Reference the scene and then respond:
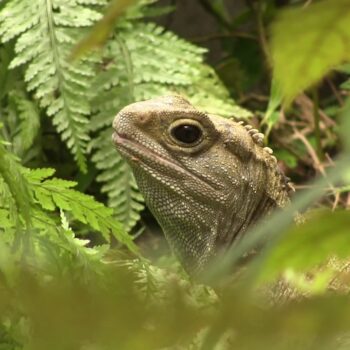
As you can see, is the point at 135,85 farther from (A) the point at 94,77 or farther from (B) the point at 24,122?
(B) the point at 24,122

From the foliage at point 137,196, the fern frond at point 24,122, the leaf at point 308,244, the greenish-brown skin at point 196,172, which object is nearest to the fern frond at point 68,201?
the foliage at point 137,196

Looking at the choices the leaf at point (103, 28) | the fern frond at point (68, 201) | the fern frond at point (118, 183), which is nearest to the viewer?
the leaf at point (103, 28)

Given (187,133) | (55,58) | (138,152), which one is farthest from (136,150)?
(55,58)

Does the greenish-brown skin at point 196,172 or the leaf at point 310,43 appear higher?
the leaf at point 310,43

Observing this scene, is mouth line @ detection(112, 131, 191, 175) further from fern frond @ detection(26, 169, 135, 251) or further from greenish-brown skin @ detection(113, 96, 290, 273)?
fern frond @ detection(26, 169, 135, 251)

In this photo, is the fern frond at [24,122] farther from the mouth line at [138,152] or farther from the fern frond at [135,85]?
the mouth line at [138,152]

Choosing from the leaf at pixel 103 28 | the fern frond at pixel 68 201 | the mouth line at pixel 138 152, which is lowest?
the mouth line at pixel 138 152

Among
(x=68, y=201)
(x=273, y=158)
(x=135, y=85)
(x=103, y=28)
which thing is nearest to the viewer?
(x=103, y=28)
